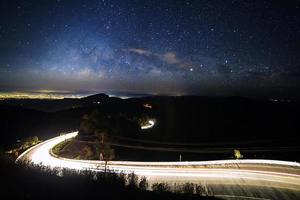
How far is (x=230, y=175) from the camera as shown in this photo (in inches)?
1101

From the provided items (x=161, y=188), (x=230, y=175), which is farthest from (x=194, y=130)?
(x=161, y=188)

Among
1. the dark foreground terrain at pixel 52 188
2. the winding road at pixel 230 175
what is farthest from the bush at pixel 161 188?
the winding road at pixel 230 175

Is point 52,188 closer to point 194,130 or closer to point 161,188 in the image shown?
point 161,188

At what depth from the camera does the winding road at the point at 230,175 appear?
78.8 feet

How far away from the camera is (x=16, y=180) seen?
983 centimetres

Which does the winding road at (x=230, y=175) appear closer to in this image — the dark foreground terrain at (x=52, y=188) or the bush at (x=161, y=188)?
the bush at (x=161, y=188)

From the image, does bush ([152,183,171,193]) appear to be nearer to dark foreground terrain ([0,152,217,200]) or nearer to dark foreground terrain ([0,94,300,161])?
dark foreground terrain ([0,152,217,200])

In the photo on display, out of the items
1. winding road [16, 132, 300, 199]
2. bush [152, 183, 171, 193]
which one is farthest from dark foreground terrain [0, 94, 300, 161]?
bush [152, 183, 171, 193]

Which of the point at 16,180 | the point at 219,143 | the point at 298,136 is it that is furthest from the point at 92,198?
the point at 298,136

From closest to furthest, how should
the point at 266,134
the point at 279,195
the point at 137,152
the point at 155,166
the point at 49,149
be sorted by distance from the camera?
the point at 279,195 → the point at 155,166 → the point at 49,149 → the point at 137,152 → the point at 266,134

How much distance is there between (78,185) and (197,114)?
116319mm

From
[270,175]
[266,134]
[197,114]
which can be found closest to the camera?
[270,175]

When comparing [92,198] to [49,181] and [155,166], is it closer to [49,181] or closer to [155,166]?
[49,181]

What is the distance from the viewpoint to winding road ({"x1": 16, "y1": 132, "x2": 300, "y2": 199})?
24.0 metres
